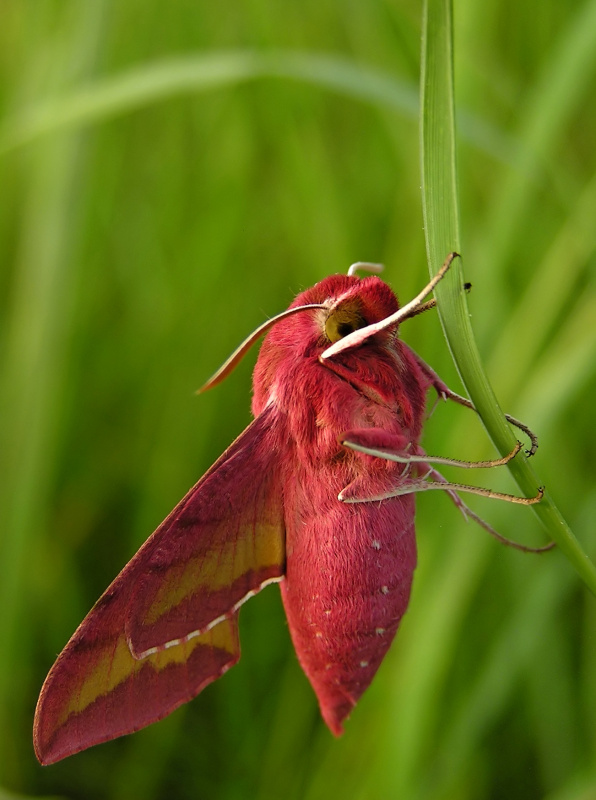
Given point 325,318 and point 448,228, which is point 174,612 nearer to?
point 325,318

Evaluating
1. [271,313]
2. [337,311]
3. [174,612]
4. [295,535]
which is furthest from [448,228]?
[271,313]

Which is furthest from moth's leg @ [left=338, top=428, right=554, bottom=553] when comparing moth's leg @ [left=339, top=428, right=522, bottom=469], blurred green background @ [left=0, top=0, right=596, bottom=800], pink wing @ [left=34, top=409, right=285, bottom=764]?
blurred green background @ [left=0, top=0, right=596, bottom=800]

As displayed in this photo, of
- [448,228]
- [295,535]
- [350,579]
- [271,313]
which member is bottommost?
[350,579]

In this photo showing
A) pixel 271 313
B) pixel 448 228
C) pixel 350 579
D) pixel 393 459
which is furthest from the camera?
pixel 271 313

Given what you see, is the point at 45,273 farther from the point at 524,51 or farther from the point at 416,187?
the point at 524,51

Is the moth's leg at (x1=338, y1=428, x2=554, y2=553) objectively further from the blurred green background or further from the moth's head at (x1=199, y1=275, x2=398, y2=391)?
the blurred green background

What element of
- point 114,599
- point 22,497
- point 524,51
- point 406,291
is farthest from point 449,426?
point 524,51
